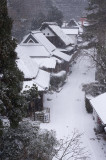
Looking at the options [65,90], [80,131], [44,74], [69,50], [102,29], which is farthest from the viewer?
[69,50]

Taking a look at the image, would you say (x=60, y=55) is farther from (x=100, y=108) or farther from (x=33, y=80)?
(x=100, y=108)

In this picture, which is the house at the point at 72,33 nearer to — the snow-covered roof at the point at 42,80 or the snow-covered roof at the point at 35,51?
the snow-covered roof at the point at 35,51

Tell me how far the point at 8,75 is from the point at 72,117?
1245 centimetres

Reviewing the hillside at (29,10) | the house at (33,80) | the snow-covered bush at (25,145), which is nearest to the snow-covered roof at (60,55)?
the house at (33,80)

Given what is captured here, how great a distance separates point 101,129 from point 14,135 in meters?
9.32

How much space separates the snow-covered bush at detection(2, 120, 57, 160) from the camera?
11547 mm

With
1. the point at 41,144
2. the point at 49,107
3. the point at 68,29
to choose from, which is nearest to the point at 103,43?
the point at 49,107

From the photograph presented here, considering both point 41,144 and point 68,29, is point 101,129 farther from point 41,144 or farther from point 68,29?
point 68,29

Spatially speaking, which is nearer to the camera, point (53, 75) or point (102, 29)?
point (53, 75)

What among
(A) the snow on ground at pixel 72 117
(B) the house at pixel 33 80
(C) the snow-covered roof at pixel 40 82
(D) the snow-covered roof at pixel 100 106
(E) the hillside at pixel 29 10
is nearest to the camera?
(D) the snow-covered roof at pixel 100 106

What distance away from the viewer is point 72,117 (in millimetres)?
22250

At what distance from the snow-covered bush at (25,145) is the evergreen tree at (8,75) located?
104cm

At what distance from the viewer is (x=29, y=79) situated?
23562mm

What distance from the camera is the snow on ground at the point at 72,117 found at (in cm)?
1755
